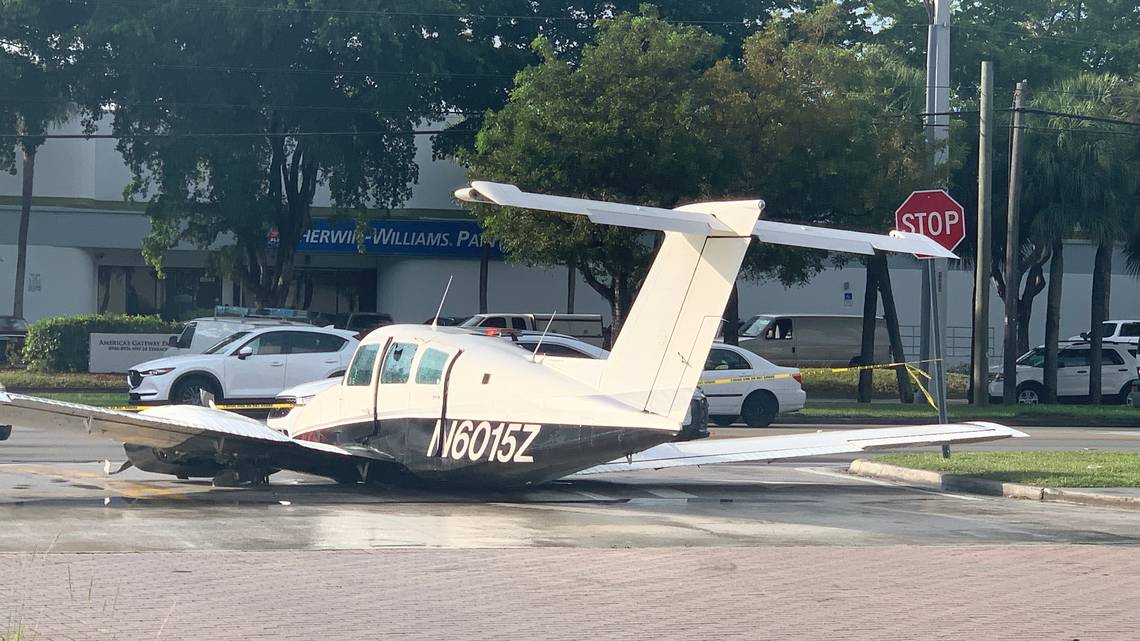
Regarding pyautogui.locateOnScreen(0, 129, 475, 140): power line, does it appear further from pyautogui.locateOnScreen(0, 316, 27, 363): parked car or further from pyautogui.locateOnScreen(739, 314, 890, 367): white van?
pyautogui.locateOnScreen(739, 314, 890, 367): white van

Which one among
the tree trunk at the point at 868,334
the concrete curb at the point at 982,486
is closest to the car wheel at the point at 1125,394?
the tree trunk at the point at 868,334

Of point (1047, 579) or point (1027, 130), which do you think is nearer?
point (1047, 579)

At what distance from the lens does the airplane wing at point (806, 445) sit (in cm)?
1392

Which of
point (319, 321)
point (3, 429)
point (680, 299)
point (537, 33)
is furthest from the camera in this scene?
point (537, 33)

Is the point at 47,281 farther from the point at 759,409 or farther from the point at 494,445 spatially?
the point at 494,445

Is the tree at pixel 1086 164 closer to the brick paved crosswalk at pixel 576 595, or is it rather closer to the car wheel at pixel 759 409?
the car wheel at pixel 759 409

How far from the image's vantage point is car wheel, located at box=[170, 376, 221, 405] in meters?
24.4

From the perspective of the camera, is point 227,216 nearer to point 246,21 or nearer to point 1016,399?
point 246,21

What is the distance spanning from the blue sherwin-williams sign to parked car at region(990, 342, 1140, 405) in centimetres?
2081

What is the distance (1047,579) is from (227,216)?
3235cm

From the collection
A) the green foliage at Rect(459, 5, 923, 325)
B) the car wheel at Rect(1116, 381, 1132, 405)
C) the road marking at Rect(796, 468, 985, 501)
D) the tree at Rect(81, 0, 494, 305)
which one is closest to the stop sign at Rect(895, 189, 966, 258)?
the road marking at Rect(796, 468, 985, 501)

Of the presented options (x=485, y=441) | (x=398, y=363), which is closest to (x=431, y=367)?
(x=398, y=363)

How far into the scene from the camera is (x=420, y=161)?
170 ft

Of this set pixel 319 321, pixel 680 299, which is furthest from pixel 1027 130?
pixel 680 299
